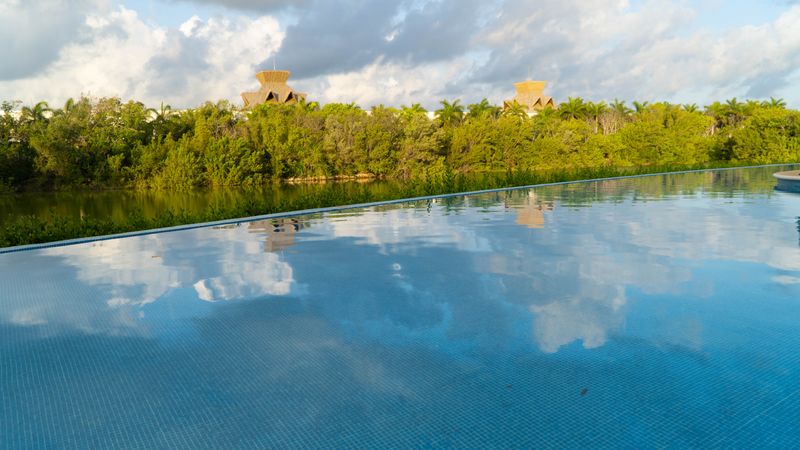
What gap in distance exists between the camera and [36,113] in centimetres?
2916

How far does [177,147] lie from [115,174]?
359 centimetres

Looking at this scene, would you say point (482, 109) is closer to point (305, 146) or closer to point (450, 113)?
point (450, 113)

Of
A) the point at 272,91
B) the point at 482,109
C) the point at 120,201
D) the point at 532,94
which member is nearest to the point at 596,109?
the point at 482,109

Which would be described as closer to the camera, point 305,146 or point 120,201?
point 120,201

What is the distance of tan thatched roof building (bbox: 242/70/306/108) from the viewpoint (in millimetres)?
54719

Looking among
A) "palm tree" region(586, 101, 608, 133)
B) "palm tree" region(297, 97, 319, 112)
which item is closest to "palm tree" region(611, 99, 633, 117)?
"palm tree" region(586, 101, 608, 133)

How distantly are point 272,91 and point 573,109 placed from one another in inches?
1197

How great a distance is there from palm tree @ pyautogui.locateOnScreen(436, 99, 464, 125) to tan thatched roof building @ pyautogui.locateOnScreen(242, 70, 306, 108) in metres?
20.3

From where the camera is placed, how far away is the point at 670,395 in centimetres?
244

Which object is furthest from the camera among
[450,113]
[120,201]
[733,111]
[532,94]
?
[532,94]

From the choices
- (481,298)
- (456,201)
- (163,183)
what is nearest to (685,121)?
(456,201)

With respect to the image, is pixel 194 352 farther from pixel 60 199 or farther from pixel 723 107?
pixel 723 107

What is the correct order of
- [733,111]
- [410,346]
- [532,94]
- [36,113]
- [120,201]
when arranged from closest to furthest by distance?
[410,346] → [120,201] → [36,113] → [733,111] → [532,94]

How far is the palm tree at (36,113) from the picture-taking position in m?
28.9
